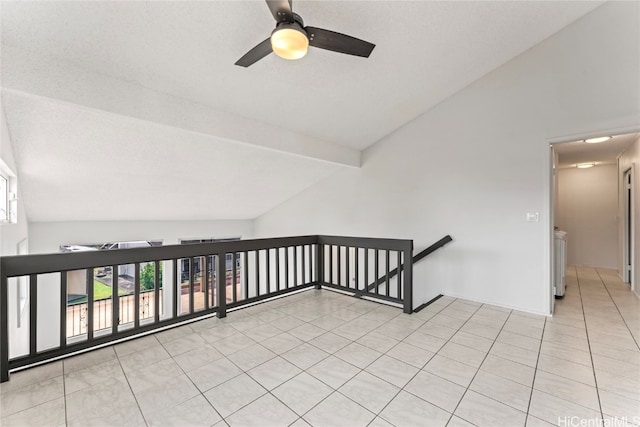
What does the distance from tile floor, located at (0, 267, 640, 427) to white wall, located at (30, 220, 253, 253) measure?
4022 millimetres

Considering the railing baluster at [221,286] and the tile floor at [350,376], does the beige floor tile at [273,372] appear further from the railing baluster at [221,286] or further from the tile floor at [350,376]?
the railing baluster at [221,286]

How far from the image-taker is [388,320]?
322cm

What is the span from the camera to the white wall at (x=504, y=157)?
3117 millimetres

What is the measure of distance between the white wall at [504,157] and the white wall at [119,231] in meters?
4.37

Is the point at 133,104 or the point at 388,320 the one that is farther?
the point at 388,320

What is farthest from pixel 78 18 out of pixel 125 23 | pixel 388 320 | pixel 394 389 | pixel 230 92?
pixel 388 320

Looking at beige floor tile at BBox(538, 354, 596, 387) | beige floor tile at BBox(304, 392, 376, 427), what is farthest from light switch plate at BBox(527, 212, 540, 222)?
beige floor tile at BBox(304, 392, 376, 427)

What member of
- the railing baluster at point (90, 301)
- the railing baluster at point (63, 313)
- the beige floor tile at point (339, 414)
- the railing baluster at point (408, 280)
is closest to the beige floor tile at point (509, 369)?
the railing baluster at point (408, 280)

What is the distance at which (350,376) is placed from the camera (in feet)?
7.03

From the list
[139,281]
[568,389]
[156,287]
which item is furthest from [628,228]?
[139,281]

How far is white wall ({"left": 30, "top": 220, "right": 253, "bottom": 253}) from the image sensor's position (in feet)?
16.8

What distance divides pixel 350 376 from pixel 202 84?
307 cm

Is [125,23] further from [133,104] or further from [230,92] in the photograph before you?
[230,92]

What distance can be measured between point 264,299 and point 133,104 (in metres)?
2.66
